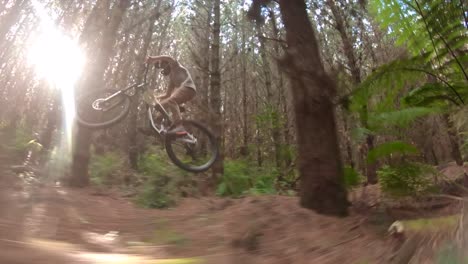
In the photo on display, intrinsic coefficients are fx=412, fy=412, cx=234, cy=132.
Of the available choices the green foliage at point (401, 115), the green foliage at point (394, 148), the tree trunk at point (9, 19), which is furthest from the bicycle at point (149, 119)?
the tree trunk at point (9, 19)

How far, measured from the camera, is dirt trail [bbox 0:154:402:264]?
2.12 m

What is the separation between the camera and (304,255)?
2.70 metres

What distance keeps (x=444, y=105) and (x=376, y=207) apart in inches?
72.6

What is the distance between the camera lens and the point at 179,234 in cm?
337

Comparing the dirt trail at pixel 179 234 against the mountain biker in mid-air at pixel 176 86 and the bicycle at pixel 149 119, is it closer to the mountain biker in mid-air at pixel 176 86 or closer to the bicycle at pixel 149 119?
the bicycle at pixel 149 119

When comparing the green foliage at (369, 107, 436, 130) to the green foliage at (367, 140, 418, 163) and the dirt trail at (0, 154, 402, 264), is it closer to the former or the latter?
the green foliage at (367, 140, 418, 163)

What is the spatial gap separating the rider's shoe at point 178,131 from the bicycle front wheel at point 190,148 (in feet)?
0.24

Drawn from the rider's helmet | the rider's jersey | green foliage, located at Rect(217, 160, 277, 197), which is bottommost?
green foliage, located at Rect(217, 160, 277, 197)

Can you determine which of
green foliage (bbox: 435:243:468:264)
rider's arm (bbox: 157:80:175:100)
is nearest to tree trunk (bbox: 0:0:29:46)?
rider's arm (bbox: 157:80:175:100)

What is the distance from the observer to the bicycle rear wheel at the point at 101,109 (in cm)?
632

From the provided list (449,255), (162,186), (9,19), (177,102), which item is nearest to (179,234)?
(449,255)

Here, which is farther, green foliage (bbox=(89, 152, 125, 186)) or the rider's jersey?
green foliage (bbox=(89, 152, 125, 186))

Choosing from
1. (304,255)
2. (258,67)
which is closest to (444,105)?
(304,255)

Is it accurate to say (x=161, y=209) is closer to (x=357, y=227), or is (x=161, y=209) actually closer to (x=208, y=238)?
(x=208, y=238)
